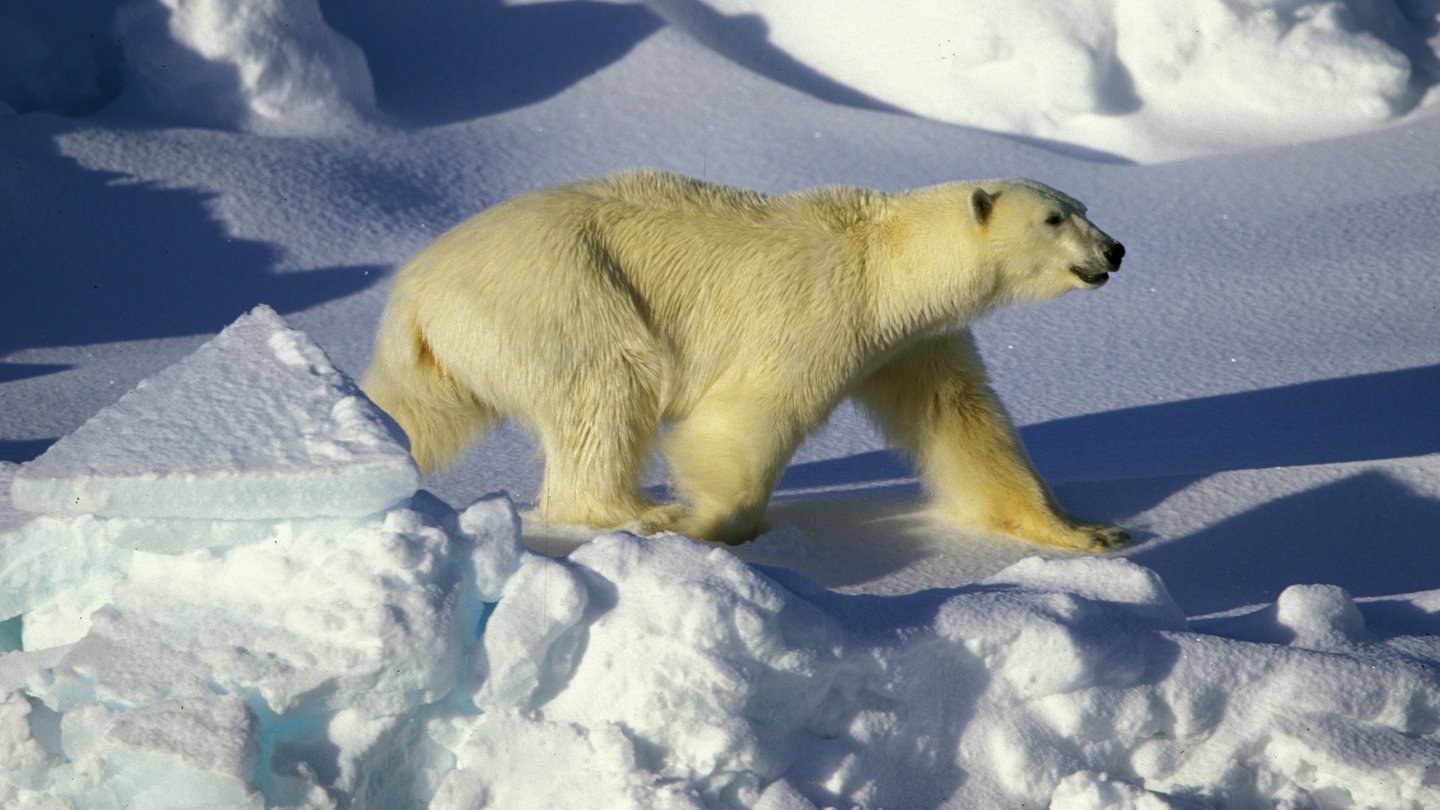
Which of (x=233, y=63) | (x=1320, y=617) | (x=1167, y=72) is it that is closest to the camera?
(x=1320, y=617)

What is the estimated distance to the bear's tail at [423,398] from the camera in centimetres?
373

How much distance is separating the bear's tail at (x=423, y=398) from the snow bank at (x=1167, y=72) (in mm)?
4806

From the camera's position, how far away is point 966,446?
3846 mm

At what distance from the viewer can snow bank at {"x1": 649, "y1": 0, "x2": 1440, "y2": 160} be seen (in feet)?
25.5

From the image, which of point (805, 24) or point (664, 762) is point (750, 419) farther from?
point (805, 24)

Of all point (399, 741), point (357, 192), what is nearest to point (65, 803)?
point (399, 741)

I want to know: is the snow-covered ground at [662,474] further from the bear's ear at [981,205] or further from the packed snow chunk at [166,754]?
the bear's ear at [981,205]

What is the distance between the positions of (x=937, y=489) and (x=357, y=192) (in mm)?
3822

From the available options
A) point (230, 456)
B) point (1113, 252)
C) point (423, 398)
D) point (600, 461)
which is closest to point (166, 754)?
point (230, 456)

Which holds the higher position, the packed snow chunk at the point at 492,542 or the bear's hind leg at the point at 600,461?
the packed snow chunk at the point at 492,542

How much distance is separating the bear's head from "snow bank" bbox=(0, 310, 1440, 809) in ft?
3.72

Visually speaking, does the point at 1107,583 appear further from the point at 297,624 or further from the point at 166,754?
the point at 166,754

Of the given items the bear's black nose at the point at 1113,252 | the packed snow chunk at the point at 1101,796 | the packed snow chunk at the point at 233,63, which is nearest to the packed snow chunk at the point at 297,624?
the packed snow chunk at the point at 1101,796

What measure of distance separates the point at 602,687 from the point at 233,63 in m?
5.47
